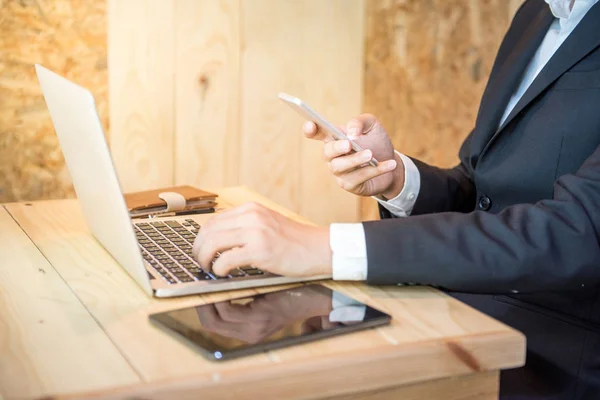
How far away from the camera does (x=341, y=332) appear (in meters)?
0.91

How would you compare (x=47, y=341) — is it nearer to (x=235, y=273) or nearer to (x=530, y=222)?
(x=235, y=273)

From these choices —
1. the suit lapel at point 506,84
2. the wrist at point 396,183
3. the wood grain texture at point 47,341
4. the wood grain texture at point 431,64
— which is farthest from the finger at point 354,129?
the wood grain texture at point 431,64

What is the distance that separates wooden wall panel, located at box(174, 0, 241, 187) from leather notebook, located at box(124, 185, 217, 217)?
664mm

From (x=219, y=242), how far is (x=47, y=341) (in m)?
0.26

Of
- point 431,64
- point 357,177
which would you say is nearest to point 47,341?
point 357,177

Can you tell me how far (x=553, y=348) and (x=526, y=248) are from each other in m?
0.27

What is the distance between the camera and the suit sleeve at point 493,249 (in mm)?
1067

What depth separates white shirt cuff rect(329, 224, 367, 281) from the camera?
3.51 ft

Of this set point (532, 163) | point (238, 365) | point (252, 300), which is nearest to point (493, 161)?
point (532, 163)

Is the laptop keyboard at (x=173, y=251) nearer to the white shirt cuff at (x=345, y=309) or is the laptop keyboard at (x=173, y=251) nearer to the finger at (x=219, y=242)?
the finger at (x=219, y=242)

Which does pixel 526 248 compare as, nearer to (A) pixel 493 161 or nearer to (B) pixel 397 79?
(A) pixel 493 161

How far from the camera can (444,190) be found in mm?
1600

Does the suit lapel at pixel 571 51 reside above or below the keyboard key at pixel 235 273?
above

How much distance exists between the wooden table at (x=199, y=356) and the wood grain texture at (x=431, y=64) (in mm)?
1461
